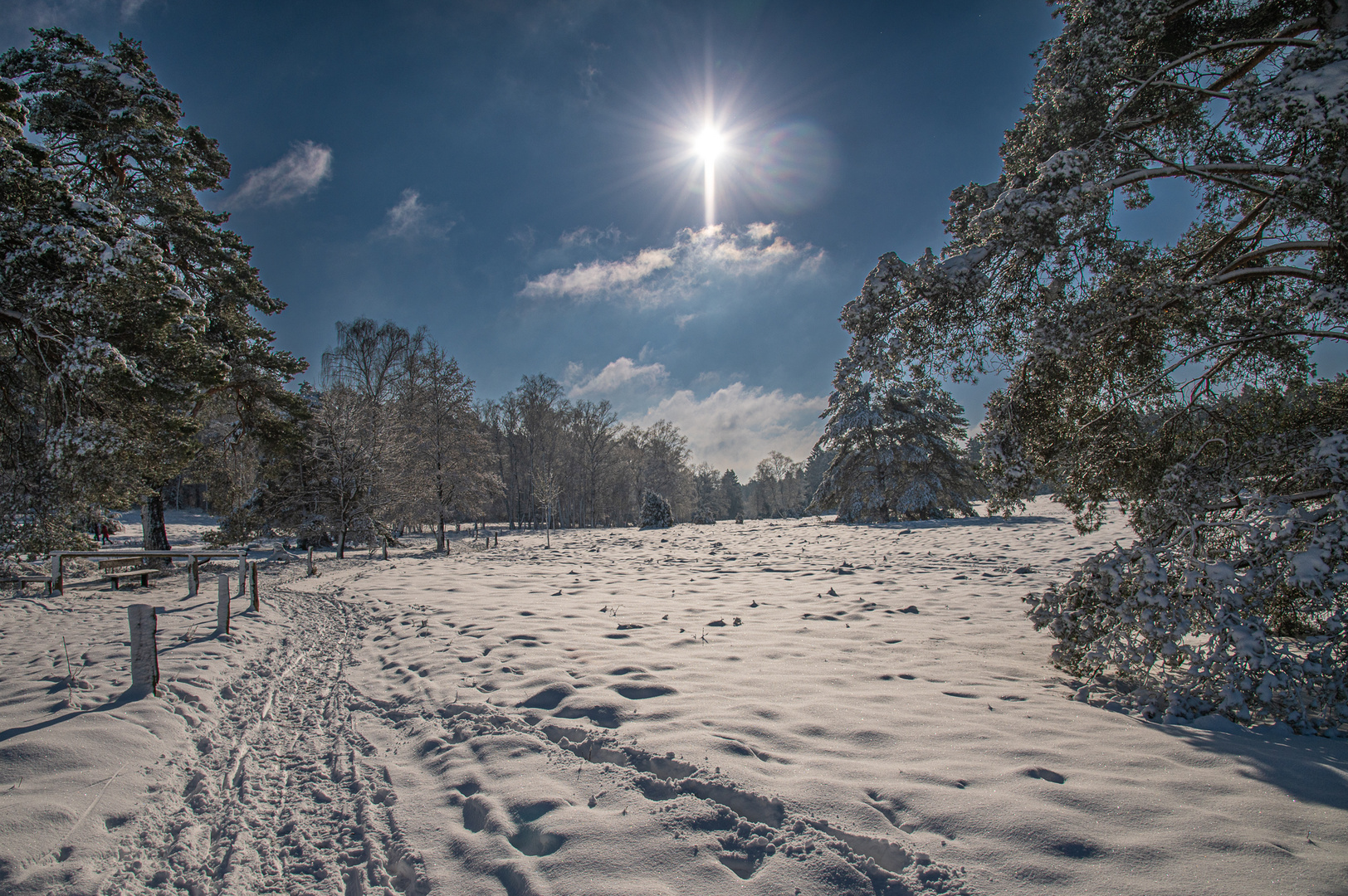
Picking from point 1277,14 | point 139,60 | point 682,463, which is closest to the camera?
point 1277,14

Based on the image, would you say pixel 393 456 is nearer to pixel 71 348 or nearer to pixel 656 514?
pixel 71 348

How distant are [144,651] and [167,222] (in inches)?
460

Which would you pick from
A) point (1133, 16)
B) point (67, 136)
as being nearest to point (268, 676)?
point (1133, 16)

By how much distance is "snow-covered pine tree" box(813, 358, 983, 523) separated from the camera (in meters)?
23.0

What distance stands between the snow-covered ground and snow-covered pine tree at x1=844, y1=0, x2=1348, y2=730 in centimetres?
69

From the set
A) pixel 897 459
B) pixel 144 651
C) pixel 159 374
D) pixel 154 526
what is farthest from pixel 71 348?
pixel 897 459

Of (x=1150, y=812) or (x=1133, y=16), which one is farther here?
(x=1133, y=16)

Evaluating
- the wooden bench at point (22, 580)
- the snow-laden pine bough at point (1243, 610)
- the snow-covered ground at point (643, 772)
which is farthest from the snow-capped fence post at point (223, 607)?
the snow-laden pine bough at point (1243, 610)

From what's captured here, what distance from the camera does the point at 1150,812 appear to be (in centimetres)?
233

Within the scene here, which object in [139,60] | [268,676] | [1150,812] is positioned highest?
[139,60]

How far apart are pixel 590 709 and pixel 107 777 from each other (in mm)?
3008

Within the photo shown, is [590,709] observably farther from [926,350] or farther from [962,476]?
[962,476]

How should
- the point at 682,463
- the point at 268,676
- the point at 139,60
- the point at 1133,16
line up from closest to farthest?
the point at 1133,16
the point at 268,676
the point at 139,60
the point at 682,463

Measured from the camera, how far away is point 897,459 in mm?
23516
